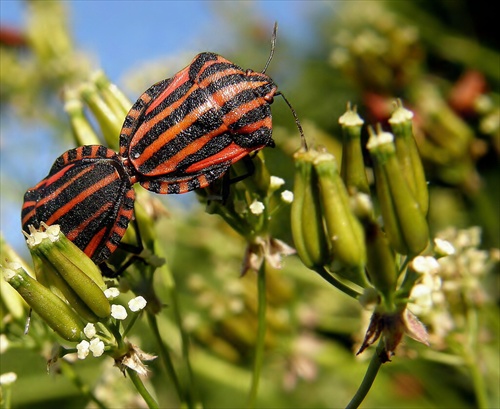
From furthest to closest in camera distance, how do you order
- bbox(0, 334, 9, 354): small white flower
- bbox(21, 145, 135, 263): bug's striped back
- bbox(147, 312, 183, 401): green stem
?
bbox(0, 334, 9, 354): small white flower < bbox(147, 312, 183, 401): green stem < bbox(21, 145, 135, 263): bug's striped back

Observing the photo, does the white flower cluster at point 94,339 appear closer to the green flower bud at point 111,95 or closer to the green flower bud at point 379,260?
the green flower bud at point 379,260

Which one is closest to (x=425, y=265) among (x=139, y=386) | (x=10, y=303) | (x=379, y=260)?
(x=379, y=260)

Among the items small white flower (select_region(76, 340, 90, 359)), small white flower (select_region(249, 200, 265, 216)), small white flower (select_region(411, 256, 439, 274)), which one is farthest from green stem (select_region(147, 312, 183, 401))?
small white flower (select_region(411, 256, 439, 274))

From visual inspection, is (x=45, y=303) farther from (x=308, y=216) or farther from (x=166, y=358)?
(x=308, y=216)

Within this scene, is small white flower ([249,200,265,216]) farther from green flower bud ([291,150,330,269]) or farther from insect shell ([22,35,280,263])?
green flower bud ([291,150,330,269])

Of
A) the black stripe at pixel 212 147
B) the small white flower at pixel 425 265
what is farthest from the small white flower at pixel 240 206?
the small white flower at pixel 425 265

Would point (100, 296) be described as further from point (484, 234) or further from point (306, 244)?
point (484, 234)
